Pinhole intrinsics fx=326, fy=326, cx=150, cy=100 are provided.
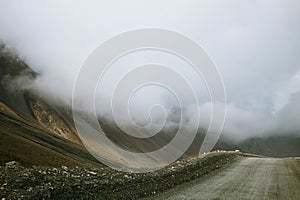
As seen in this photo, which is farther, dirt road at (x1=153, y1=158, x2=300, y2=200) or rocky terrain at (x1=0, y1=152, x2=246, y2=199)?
dirt road at (x1=153, y1=158, x2=300, y2=200)

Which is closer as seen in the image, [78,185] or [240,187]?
[78,185]

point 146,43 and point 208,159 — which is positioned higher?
point 146,43

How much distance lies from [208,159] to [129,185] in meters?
13.1

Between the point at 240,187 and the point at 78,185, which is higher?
the point at 240,187

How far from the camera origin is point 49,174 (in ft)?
52.4

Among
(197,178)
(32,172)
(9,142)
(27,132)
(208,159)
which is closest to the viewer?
(32,172)

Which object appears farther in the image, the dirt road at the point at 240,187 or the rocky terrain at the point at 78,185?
the dirt road at the point at 240,187

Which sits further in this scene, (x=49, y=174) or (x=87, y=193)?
(x=49, y=174)

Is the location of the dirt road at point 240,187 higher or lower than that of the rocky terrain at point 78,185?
higher

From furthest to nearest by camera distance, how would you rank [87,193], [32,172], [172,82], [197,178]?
[172,82]
[197,178]
[32,172]
[87,193]

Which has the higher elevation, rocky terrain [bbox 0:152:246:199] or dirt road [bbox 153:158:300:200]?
dirt road [bbox 153:158:300:200]

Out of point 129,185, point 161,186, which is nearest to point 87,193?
point 129,185

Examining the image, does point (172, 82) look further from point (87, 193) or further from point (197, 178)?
point (87, 193)

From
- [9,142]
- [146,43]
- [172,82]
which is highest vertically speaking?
[146,43]
